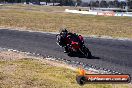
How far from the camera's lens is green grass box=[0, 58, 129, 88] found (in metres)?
12.0

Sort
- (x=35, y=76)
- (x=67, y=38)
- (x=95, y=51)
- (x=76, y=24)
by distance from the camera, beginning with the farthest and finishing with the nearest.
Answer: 1. (x=76, y=24)
2. (x=95, y=51)
3. (x=67, y=38)
4. (x=35, y=76)

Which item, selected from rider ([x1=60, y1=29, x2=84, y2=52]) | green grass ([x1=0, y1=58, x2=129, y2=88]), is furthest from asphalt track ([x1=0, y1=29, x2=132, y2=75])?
green grass ([x1=0, y1=58, x2=129, y2=88])

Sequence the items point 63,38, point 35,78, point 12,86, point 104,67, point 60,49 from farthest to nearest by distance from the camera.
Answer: point 60,49 → point 63,38 → point 104,67 → point 35,78 → point 12,86

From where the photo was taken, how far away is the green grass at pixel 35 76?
39.3ft

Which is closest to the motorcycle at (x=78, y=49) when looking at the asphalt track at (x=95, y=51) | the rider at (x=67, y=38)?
the rider at (x=67, y=38)

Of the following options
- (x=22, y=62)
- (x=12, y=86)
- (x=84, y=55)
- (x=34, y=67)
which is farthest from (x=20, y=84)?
(x=84, y=55)

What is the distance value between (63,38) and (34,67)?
4.97 meters

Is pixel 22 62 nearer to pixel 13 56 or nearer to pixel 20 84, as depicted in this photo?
pixel 13 56

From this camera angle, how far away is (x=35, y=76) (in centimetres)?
1330

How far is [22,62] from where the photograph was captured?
16469 mm

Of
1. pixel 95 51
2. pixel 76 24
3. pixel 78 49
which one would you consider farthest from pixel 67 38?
pixel 76 24

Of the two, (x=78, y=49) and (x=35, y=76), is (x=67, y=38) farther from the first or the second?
(x=35, y=76)

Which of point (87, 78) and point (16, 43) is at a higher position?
point (87, 78)

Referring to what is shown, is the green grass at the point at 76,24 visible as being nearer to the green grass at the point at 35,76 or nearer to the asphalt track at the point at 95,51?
the asphalt track at the point at 95,51
